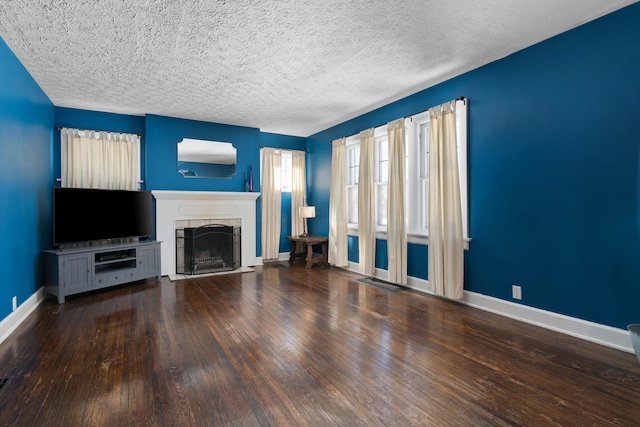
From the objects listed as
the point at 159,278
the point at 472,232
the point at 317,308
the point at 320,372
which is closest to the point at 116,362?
the point at 320,372

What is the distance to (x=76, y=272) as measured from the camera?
4020 millimetres

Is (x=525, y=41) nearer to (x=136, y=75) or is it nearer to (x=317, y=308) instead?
(x=317, y=308)

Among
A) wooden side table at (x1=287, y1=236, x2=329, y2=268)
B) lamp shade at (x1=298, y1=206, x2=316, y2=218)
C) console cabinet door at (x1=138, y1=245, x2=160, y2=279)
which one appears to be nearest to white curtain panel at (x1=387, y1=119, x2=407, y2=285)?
wooden side table at (x1=287, y1=236, x2=329, y2=268)

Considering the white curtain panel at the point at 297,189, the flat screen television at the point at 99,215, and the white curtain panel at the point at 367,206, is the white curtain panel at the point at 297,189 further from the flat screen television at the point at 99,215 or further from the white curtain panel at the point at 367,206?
the flat screen television at the point at 99,215

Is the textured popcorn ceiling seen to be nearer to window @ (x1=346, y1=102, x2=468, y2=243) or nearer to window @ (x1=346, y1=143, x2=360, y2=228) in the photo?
window @ (x1=346, y1=102, x2=468, y2=243)

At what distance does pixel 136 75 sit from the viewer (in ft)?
12.1

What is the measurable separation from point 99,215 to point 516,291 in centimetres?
534

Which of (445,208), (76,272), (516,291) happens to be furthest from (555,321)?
(76,272)

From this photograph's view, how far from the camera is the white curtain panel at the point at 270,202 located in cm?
651

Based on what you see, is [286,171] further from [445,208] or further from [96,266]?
[445,208]

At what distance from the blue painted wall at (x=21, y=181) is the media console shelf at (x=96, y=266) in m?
0.20

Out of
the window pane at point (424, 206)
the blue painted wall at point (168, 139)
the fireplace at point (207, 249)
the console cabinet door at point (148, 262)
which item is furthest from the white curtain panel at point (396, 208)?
the console cabinet door at point (148, 262)

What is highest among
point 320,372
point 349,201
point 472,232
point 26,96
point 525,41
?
point 525,41

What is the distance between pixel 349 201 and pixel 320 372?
13.1 feet
